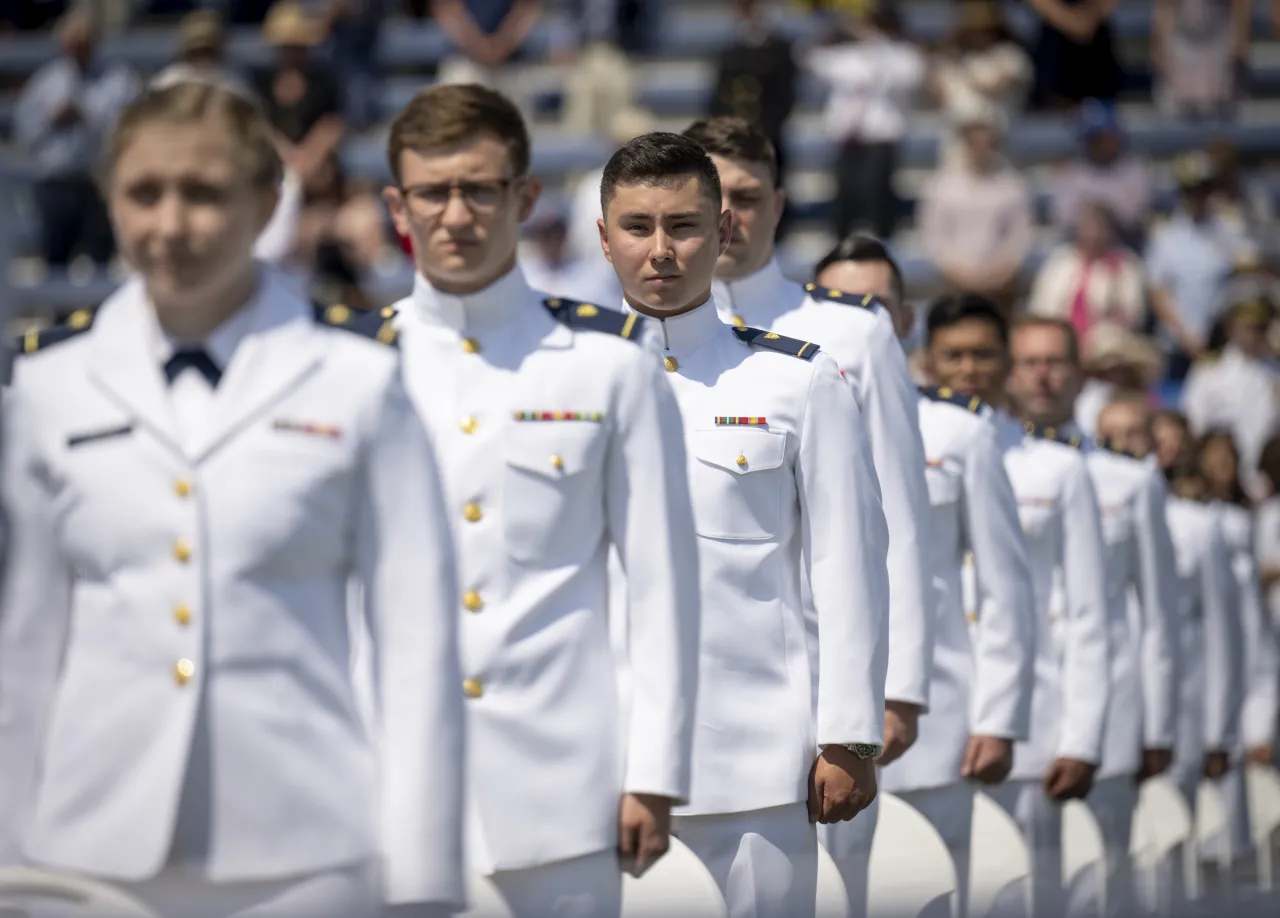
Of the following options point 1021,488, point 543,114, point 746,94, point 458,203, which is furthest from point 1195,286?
point 458,203

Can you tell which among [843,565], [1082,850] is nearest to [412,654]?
[843,565]

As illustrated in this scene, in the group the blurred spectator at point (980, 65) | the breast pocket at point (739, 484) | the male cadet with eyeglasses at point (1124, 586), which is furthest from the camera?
the blurred spectator at point (980, 65)

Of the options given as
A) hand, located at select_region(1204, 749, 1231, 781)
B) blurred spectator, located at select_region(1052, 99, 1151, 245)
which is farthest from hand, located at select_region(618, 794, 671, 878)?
blurred spectator, located at select_region(1052, 99, 1151, 245)

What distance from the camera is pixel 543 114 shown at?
17.8 metres

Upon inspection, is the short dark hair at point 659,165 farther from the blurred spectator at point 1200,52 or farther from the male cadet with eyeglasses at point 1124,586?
the blurred spectator at point 1200,52

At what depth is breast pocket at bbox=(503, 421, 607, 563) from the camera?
13.0 ft

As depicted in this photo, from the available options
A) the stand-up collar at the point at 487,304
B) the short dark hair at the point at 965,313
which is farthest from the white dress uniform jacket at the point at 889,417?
the short dark hair at the point at 965,313

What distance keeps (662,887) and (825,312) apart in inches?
73.1

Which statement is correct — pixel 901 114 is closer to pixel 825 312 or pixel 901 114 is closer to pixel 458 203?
pixel 825 312

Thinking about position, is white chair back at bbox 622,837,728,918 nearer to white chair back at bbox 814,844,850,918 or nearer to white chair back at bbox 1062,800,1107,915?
white chair back at bbox 814,844,850,918

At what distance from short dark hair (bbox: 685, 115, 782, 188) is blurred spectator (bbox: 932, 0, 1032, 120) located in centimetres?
1082

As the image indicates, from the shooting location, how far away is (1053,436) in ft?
25.4

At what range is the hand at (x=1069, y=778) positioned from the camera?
24.2 ft

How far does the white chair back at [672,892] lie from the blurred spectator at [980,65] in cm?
1234
